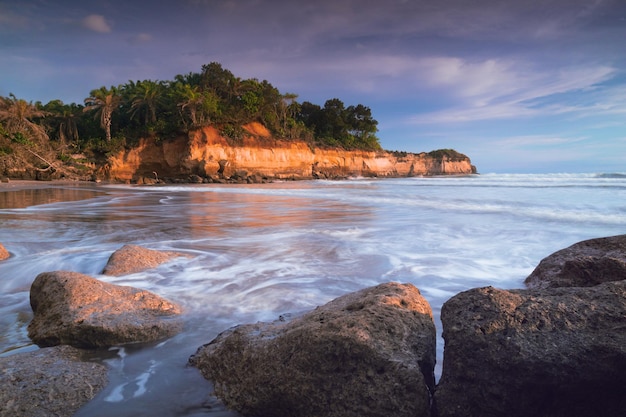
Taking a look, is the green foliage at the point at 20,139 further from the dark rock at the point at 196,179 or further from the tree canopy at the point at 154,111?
the dark rock at the point at 196,179

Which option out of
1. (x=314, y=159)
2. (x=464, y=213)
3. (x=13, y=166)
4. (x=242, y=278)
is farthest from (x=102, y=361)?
(x=314, y=159)

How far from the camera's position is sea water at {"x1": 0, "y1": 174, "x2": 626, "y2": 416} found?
2.73 m

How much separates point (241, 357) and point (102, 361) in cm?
120

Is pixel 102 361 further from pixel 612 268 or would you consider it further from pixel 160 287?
pixel 612 268

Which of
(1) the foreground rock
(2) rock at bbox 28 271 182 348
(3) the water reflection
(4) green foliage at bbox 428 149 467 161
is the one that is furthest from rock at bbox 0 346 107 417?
(4) green foliage at bbox 428 149 467 161

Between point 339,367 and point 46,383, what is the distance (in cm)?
171

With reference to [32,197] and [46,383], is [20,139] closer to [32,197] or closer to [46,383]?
[32,197]

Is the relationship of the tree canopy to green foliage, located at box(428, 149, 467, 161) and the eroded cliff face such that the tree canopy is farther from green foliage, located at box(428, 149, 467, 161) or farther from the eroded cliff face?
green foliage, located at box(428, 149, 467, 161)

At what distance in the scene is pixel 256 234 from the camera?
7926mm

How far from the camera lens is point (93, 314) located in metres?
3.06

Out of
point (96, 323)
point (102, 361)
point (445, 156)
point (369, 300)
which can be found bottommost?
point (102, 361)

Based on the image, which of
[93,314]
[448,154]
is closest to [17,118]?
[93,314]

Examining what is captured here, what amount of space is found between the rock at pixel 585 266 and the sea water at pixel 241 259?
0.62 m

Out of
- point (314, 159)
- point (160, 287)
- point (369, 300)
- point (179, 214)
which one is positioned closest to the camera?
point (369, 300)
